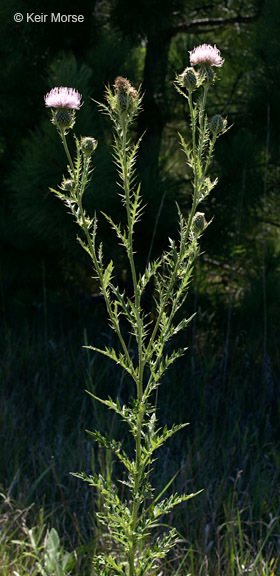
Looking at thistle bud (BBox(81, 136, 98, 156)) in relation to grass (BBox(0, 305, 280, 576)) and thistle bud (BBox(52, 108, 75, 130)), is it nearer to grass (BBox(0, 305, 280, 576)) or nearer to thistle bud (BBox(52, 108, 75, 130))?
thistle bud (BBox(52, 108, 75, 130))

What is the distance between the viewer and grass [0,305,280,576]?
61.9 inches

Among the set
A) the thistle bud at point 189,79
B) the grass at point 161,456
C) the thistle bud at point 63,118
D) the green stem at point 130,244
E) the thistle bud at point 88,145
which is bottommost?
the grass at point 161,456

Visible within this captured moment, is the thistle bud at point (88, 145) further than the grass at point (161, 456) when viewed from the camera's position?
No

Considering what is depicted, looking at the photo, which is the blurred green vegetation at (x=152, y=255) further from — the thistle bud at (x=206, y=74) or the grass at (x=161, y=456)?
the thistle bud at (x=206, y=74)

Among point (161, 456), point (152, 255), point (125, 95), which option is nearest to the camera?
point (125, 95)

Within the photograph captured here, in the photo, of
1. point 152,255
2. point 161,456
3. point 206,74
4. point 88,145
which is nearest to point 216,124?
point 206,74

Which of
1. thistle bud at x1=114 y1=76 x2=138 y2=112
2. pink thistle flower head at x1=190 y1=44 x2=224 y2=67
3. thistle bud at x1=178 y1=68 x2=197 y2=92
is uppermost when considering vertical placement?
pink thistle flower head at x1=190 y1=44 x2=224 y2=67

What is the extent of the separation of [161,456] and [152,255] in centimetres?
80

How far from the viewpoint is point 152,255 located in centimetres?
249

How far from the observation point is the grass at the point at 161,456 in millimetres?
1571

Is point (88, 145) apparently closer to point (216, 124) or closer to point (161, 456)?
point (216, 124)

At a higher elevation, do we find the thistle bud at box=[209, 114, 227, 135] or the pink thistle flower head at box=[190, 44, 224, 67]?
the pink thistle flower head at box=[190, 44, 224, 67]

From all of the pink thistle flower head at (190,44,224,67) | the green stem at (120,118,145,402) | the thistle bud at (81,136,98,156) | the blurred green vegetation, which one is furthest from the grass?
the pink thistle flower head at (190,44,224,67)

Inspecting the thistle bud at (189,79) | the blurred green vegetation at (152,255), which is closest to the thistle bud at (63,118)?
the thistle bud at (189,79)
